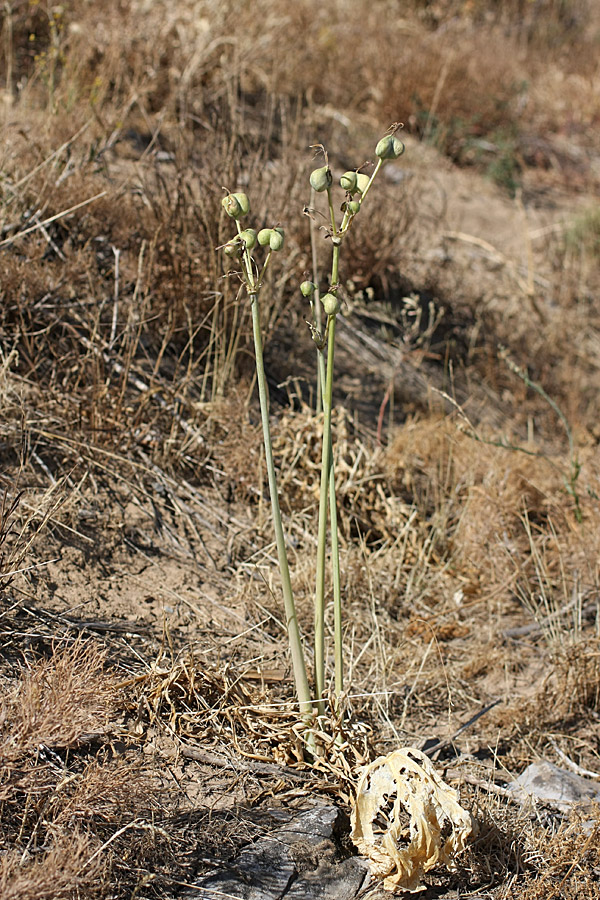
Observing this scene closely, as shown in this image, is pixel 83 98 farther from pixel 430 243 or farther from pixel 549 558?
pixel 549 558

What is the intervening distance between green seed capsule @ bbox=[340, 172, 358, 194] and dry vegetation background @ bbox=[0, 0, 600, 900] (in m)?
1.02

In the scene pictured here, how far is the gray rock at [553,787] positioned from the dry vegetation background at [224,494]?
7cm

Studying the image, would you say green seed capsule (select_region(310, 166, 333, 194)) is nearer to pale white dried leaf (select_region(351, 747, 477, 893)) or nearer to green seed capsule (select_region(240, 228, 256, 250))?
green seed capsule (select_region(240, 228, 256, 250))

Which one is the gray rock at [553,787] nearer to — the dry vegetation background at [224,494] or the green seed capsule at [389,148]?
the dry vegetation background at [224,494]

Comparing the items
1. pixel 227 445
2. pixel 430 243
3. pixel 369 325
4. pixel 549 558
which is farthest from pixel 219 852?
pixel 430 243

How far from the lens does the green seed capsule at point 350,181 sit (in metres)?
1.58

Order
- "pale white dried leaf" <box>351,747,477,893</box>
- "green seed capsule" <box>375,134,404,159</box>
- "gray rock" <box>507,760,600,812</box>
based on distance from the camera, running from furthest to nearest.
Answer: "gray rock" <box>507,760,600,812</box>, "pale white dried leaf" <box>351,747,477,893</box>, "green seed capsule" <box>375,134,404,159</box>

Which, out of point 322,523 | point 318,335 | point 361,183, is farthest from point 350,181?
point 322,523

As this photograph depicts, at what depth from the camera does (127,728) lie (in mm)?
1958

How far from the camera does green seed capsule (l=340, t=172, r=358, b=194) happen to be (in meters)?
1.58

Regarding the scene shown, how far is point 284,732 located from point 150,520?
1040 mm

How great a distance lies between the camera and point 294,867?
1708mm

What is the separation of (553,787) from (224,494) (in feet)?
4.96

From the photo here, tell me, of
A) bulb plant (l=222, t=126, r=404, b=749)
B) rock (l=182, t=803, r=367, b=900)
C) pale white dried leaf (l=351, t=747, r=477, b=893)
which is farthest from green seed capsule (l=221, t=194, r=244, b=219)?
rock (l=182, t=803, r=367, b=900)
